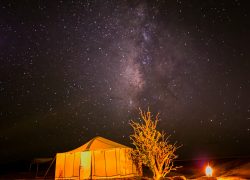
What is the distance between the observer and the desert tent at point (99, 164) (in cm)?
1467

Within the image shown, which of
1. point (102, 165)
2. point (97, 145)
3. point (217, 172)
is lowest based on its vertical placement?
point (217, 172)

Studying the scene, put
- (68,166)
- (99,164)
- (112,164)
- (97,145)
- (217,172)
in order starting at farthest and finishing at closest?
(217,172)
(97,145)
(68,166)
(99,164)
(112,164)

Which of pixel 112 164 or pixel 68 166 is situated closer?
pixel 112 164

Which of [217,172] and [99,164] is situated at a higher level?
[99,164]

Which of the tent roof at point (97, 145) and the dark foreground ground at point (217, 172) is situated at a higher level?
the tent roof at point (97, 145)

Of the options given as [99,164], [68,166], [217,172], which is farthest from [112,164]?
[217,172]

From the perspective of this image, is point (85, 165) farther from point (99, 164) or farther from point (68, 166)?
point (68, 166)

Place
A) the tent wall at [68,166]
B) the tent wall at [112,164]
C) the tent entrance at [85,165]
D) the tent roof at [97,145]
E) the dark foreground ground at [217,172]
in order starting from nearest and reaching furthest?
the tent wall at [112,164] < the tent entrance at [85,165] < the tent wall at [68,166] < the tent roof at [97,145] < the dark foreground ground at [217,172]

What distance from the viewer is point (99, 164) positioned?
14.8 meters

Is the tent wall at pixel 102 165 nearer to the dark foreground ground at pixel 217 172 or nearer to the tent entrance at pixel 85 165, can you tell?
the tent entrance at pixel 85 165

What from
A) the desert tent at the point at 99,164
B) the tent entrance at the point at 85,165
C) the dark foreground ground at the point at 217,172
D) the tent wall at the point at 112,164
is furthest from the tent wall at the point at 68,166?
the dark foreground ground at the point at 217,172

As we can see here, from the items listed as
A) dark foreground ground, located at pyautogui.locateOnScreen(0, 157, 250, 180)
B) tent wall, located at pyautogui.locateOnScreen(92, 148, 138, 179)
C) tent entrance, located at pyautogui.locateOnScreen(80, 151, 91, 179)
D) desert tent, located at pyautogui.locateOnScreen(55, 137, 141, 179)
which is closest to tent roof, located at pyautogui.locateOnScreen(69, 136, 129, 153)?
desert tent, located at pyautogui.locateOnScreen(55, 137, 141, 179)

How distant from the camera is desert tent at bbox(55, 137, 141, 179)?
48.1 feet

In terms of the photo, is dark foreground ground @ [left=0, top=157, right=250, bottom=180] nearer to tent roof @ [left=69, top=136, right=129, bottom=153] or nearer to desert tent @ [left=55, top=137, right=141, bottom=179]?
desert tent @ [left=55, top=137, right=141, bottom=179]
